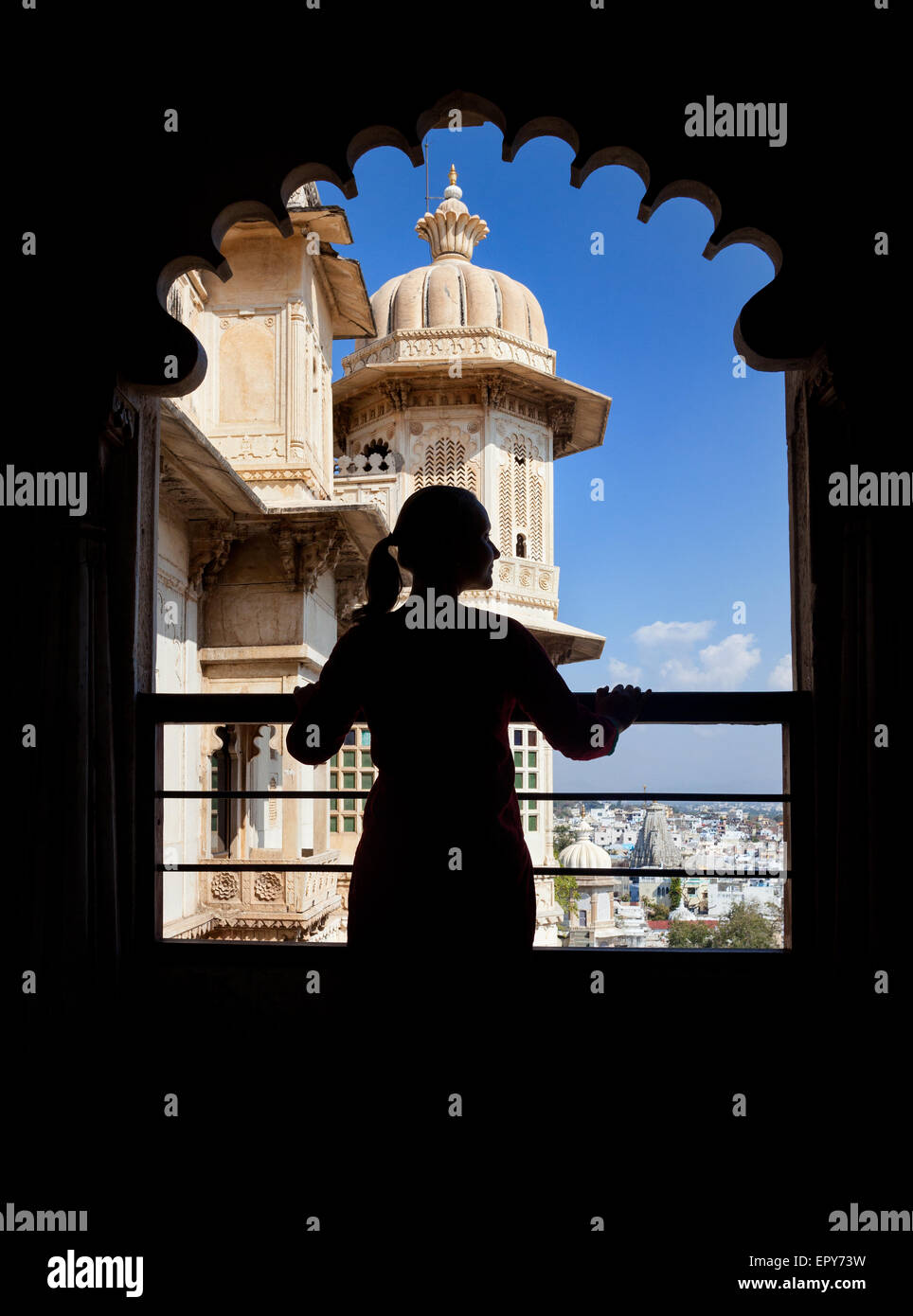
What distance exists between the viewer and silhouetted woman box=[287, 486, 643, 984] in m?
1.67

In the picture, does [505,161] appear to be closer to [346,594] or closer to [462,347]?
[346,594]

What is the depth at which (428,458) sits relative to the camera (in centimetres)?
1375

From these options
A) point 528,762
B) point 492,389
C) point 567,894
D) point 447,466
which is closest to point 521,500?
point 447,466

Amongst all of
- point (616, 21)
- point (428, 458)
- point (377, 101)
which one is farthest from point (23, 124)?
point (428, 458)

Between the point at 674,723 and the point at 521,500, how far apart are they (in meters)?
12.0

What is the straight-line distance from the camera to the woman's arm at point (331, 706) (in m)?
1.73

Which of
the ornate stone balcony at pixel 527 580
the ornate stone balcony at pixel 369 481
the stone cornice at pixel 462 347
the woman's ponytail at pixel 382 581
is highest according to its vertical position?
the stone cornice at pixel 462 347

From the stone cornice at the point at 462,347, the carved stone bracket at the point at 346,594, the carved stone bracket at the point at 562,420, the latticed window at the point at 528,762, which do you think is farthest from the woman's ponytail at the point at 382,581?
the carved stone bracket at the point at 562,420

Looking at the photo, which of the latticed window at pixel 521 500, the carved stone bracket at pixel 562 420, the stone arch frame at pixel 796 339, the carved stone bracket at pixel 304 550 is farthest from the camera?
the carved stone bracket at pixel 562 420

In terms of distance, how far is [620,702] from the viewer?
1.90 metres

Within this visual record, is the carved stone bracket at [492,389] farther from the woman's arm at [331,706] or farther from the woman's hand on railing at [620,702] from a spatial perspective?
the woman's arm at [331,706]

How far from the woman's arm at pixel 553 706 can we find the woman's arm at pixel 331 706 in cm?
33

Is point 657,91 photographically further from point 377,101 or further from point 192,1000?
point 192,1000
